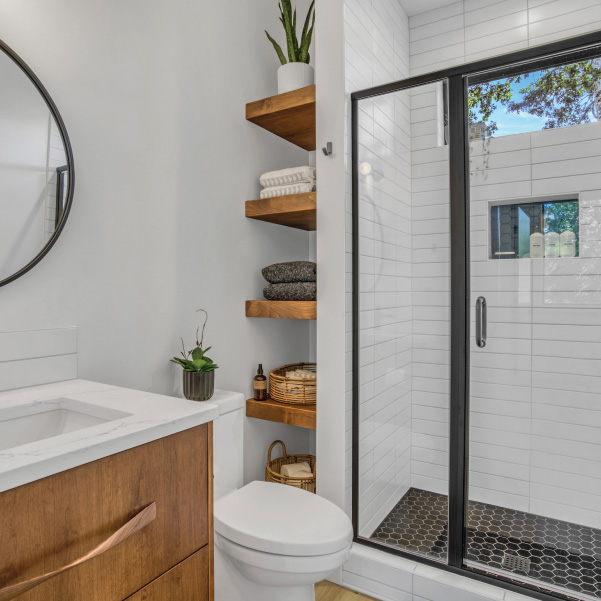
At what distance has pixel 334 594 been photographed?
1.74 metres

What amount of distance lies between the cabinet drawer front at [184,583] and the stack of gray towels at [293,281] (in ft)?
3.65

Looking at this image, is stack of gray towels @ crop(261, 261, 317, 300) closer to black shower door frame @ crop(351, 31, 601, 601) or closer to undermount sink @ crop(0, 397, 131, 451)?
black shower door frame @ crop(351, 31, 601, 601)

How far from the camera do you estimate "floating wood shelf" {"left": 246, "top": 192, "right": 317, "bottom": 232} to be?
185cm

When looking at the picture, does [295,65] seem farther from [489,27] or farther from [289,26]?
[489,27]

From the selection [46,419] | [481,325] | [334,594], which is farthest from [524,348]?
[46,419]

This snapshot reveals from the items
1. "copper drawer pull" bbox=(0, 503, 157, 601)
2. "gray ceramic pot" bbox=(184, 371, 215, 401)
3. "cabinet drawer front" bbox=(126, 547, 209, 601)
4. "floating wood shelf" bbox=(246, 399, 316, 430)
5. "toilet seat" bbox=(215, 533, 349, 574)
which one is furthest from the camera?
"floating wood shelf" bbox=(246, 399, 316, 430)

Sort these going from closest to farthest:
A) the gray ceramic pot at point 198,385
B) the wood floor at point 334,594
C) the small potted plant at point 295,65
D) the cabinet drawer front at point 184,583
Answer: the cabinet drawer front at point 184,583, the gray ceramic pot at point 198,385, the wood floor at point 334,594, the small potted plant at point 295,65

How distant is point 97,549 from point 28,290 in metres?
0.80

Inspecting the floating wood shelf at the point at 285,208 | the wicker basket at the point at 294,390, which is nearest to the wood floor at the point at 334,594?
the wicker basket at the point at 294,390

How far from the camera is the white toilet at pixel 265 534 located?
1.28 m

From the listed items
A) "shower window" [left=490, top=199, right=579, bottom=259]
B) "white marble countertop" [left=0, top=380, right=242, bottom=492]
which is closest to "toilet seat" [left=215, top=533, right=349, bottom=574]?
"white marble countertop" [left=0, top=380, right=242, bottom=492]

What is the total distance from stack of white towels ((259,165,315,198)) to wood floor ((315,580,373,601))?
163cm

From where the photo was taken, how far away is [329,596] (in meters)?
1.72

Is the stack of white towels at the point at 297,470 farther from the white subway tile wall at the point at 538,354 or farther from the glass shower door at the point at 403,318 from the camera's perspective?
the white subway tile wall at the point at 538,354
